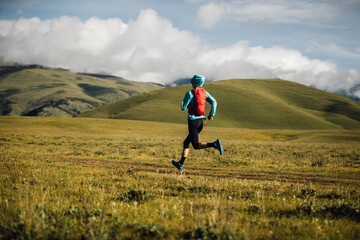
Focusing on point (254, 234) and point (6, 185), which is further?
point (6, 185)

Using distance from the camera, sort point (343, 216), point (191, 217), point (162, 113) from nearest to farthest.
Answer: point (191, 217) → point (343, 216) → point (162, 113)

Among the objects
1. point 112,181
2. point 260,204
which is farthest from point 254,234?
point 112,181

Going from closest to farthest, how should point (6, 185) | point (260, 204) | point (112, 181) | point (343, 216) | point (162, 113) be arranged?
point (343, 216) < point (260, 204) < point (6, 185) < point (112, 181) < point (162, 113)

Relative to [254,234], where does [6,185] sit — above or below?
below

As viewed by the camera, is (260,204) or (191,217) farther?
(260,204)

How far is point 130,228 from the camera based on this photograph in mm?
4496

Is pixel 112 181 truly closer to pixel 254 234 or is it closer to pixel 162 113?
pixel 254 234

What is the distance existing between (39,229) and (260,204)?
4.80 meters

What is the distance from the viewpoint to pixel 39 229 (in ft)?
13.7

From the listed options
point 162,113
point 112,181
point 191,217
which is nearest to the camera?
point 191,217

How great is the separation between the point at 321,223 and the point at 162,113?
192520mm

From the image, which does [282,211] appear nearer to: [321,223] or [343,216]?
[321,223]

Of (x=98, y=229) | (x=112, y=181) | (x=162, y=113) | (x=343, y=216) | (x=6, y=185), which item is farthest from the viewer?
(x=162, y=113)

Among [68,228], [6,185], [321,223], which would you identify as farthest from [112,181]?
[321,223]
